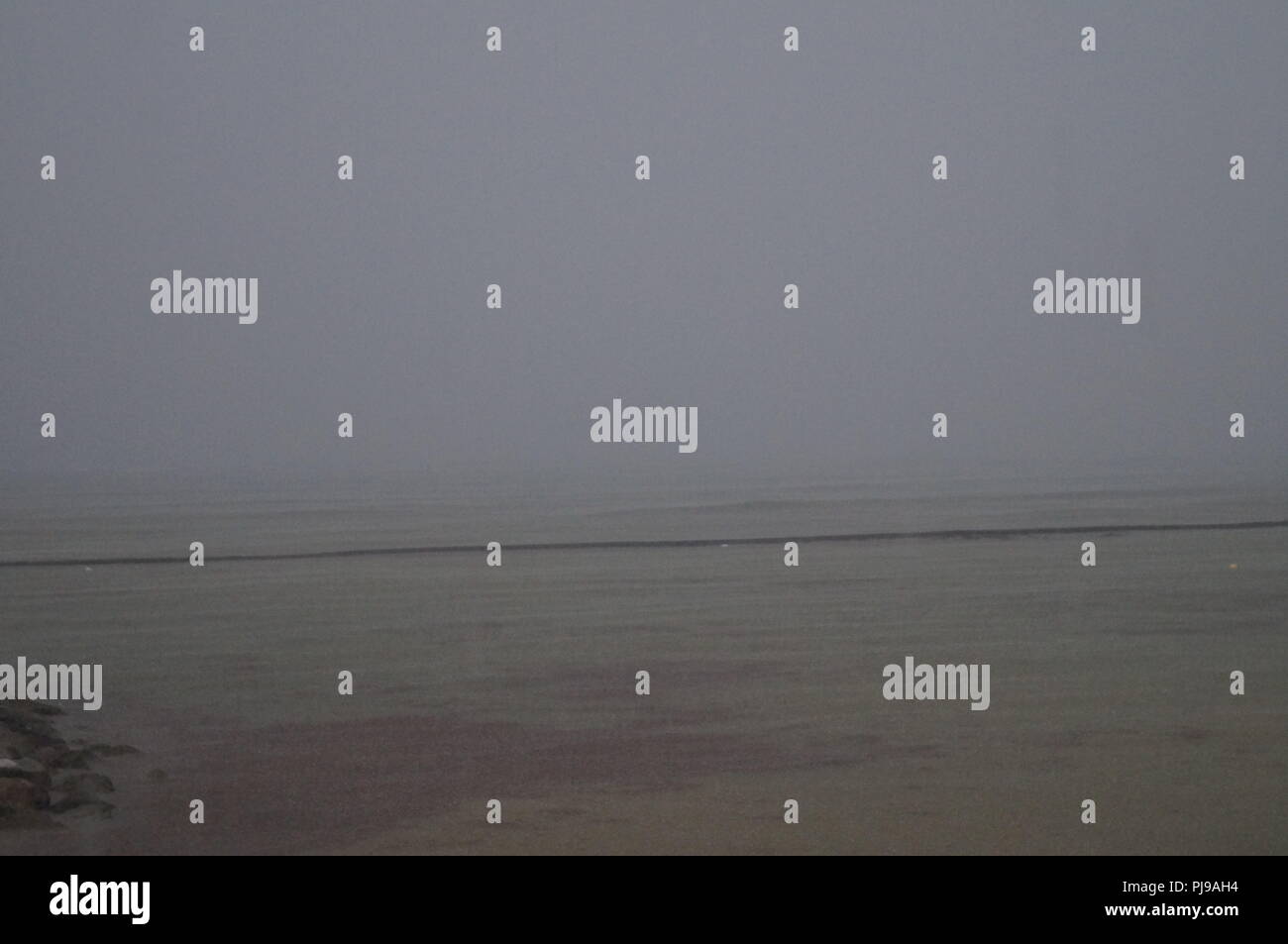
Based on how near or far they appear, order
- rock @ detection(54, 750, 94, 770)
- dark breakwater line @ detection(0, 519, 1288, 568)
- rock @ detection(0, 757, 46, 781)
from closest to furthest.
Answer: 1. rock @ detection(0, 757, 46, 781)
2. rock @ detection(54, 750, 94, 770)
3. dark breakwater line @ detection(0, 519, 1288, 568)

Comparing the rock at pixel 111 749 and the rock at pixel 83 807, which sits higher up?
the rock at pixel 111 749

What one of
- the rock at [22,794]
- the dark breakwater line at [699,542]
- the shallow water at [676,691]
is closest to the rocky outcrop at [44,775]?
the rock at [22,794]

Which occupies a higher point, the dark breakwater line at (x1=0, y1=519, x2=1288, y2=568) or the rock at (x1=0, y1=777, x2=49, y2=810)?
the dark breakwater line at (x1=0, y1=519, x2=1288, y2=568)

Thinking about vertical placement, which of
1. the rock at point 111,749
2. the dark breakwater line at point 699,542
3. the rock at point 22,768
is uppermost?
the dark breakwater line at point 699,542

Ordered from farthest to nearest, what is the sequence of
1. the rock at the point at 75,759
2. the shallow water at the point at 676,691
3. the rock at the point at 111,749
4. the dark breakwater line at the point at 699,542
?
the dark breakwater line at the point at 699,542, the rock at the point at 111,749, the rock at the point at 75,759, the shallow water at the point at 676,691

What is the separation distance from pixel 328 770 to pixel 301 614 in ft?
10.9

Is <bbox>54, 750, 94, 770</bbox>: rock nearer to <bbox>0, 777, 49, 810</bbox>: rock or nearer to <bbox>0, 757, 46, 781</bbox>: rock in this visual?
<bbox>0, 757, 46, 781</bbox>: rock

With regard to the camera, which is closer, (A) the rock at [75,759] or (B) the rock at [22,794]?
(B) the rock at [22,794]

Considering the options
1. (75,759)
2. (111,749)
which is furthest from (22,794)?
(111,749)

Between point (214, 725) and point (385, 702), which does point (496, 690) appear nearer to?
point (385, 702)

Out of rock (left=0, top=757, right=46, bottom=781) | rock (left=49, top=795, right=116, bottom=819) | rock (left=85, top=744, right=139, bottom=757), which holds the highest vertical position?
rock (left=85, top=744, right=139, bottom=757)

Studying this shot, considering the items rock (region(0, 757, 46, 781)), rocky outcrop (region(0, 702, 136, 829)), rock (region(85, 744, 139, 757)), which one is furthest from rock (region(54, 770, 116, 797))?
rock (region(85, 744, 139, 757))

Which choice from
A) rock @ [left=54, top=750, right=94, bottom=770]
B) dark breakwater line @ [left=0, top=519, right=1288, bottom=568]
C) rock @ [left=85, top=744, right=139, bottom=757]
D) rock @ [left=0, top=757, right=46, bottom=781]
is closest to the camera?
rock @ [left=0, top=757, right=46, bottom=781]

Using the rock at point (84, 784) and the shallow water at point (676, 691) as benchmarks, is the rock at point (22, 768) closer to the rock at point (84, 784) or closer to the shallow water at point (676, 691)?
the rock at point (84, 784)
